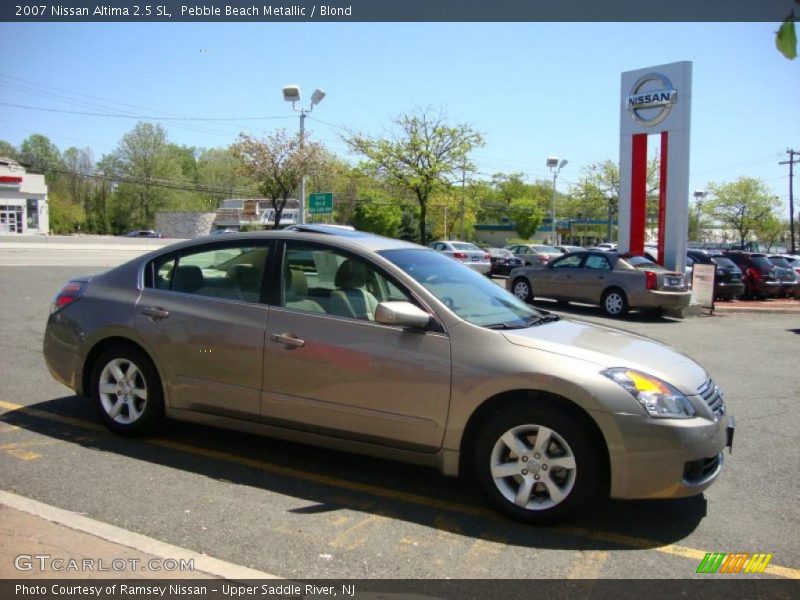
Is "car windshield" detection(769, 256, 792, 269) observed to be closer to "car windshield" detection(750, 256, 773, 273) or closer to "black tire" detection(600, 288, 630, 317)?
"car windshield" detection(750, 256, 773, 273)

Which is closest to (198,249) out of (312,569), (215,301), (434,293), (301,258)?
(215,301)

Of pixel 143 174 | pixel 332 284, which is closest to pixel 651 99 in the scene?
pixel 332 284

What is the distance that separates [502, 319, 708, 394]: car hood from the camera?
3.76 meters

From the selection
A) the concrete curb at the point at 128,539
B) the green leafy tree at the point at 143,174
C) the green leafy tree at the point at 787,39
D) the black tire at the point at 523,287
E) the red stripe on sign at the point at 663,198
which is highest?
the green leafy tree at the point at 143,174

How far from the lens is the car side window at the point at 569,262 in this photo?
16.1 meters

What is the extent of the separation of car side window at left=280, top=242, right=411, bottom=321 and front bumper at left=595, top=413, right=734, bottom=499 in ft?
5.13

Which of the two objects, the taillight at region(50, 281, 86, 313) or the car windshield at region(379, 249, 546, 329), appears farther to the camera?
the taillight at region(50, 281, 86, 313)

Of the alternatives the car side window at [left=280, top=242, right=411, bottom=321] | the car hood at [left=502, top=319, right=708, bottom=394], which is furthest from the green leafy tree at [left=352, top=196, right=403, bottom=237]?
the car hood at [left=502, top=319, right=708, bottom=394]

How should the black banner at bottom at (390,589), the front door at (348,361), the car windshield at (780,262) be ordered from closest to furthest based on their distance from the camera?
the black banner at bottom at (390,589)
the front door at (348,361)
the car windshield at (780,262)

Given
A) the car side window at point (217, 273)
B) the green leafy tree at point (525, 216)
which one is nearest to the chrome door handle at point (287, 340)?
the car side window at point (217, 273)

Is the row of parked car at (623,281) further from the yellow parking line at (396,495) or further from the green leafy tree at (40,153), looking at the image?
the green leafy tree at (40,153)

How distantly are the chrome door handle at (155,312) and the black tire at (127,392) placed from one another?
0.31 m

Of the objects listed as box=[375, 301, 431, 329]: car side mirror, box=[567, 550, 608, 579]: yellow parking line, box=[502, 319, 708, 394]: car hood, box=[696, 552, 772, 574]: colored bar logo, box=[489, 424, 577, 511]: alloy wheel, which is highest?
box=[375, 301, 431, 329]: car side mirror

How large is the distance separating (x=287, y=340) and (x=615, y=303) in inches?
A: 486
